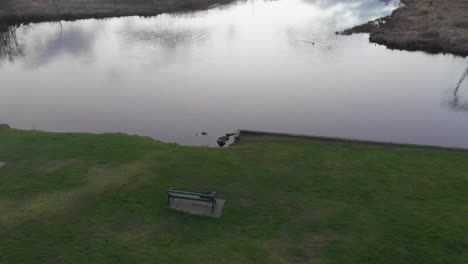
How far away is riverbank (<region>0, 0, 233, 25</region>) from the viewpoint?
66.2 m

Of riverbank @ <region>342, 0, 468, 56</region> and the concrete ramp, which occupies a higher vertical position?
riverbank @ <region>342, 0, 468, 56</region>

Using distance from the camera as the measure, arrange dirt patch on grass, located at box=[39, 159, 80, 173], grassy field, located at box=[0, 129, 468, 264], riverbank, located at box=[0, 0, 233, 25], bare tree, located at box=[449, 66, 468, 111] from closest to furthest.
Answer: grassy field, located at box=[0, 129, 468, 264]
dirt patch on grass, located at box=[39, 159, 80, 173]
bare tree, located at box=[449, 66, 468, 111]
riverbank, located at box=[0, 0, 233, 25]

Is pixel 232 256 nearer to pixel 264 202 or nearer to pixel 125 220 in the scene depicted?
pixel 264 202

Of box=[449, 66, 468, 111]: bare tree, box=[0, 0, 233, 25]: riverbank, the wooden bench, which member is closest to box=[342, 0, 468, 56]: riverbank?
box=[449, 66, 468, 111]: bare tree

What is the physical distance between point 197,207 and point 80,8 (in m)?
68.6

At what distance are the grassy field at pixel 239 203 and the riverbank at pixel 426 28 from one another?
114 ft

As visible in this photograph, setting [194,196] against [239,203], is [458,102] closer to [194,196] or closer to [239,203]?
[239,203]

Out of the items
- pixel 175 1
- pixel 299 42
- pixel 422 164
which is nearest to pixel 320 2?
pixel 175 1

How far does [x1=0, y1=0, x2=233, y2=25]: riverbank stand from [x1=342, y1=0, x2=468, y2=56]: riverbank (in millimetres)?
37706

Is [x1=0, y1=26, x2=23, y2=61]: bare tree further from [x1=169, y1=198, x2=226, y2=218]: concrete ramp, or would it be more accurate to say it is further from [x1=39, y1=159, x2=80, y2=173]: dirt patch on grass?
[x1=169, y1=198, x2=226, y2=218]: concrete ramp

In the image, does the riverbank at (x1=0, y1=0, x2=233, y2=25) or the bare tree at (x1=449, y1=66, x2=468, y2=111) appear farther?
the riverbank at (x1=0, y1=0, x2=233, y2=25)

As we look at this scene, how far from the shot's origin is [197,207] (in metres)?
15.6

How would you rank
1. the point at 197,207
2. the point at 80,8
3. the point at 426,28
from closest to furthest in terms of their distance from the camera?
the point at 197,207, the point at 426,28, the point at 80,8

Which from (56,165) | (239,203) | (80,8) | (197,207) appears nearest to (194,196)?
(197,207)
